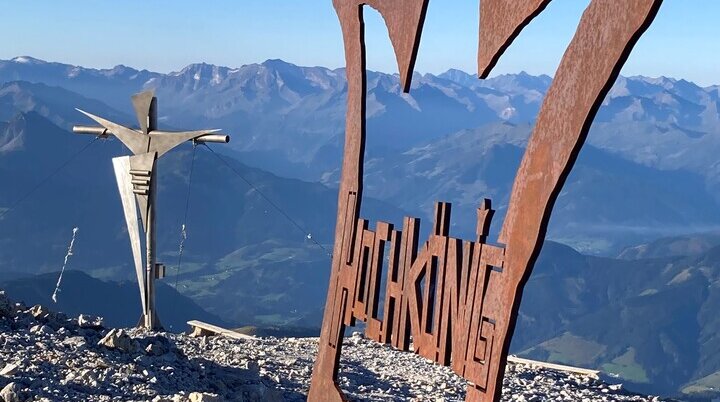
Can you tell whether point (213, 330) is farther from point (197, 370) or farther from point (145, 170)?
point (197, 370)

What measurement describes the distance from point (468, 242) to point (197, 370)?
592 cm

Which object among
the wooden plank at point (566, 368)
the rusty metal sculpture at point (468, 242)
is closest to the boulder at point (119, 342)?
the rusty metal sculpture at point (468, 242)

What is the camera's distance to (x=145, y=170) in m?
14.3

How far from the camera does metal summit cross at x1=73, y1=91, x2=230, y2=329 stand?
14266 mm

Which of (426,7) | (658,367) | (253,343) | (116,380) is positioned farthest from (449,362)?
(658,367)

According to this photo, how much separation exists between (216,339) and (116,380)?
180 inches

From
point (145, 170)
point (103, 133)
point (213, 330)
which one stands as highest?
point (103, 133)

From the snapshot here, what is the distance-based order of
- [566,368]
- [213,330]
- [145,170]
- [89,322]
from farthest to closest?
1. [213,330]
2. [566,368]
3. [145,170]
4. [89,322]

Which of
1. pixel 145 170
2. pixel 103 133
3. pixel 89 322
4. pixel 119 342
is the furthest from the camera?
pixel 103 133

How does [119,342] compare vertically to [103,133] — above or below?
below

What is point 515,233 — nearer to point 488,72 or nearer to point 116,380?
point 488,72

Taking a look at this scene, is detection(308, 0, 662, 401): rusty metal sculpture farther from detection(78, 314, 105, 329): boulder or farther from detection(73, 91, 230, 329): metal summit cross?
detection(73, 91, 230, 329): metal summit cross

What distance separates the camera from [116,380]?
10.5m

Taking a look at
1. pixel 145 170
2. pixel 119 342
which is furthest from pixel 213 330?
pixel 119 342
